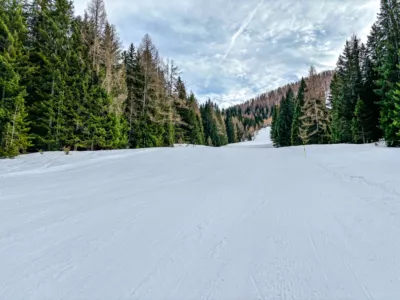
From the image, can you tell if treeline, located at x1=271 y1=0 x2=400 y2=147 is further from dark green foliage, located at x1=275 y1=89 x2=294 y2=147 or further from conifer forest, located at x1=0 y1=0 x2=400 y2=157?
dark green foliage, located at x1=275 y1=89 x2=294 y2=147

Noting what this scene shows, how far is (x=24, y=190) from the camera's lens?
7.48m

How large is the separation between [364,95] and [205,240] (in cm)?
2579

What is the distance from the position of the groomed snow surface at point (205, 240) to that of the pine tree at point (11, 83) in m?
8.07

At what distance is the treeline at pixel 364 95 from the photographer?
17641mm

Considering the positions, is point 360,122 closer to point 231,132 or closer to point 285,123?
point 285,123

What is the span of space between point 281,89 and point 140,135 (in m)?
160

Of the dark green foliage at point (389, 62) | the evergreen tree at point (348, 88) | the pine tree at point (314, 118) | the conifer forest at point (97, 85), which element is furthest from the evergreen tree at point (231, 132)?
the dark green foliage at point (389, 62)

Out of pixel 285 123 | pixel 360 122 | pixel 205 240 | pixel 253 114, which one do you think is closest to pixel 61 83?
pixel 205 240

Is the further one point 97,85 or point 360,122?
point 360,122

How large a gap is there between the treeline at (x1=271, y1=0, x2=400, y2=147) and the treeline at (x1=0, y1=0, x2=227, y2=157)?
20.8 m

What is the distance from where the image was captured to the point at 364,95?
23.0 meters

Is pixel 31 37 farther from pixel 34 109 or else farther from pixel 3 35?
pixel 34 109

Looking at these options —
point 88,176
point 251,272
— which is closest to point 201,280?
point 251,272

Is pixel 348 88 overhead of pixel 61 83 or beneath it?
overhead
